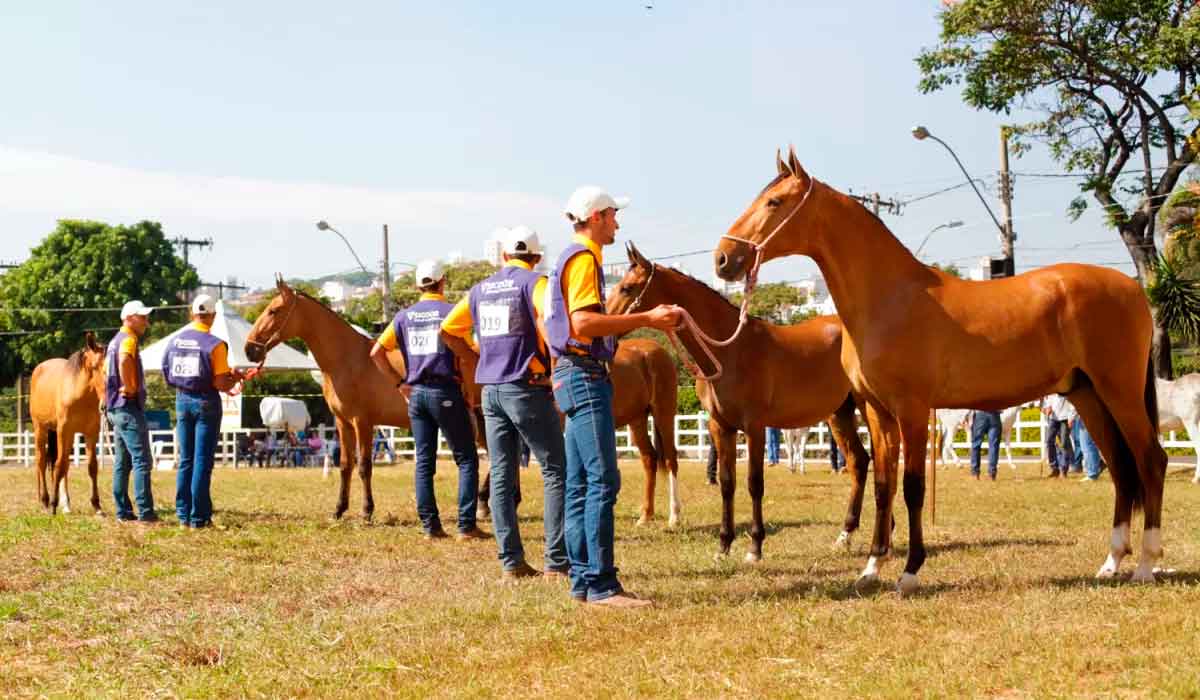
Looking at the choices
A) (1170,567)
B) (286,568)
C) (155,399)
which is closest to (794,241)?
(1170,567)

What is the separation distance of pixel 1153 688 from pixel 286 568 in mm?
6515

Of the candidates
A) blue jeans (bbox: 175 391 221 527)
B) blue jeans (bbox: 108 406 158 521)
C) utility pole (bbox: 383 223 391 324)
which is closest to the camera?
blue jeans (bbox: 175 391 221 527)

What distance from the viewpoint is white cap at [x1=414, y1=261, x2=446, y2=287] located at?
38.1ft

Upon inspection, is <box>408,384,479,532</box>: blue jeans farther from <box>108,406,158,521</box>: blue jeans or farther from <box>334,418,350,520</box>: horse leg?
<box>108,406,158,521</box>: blue jeans

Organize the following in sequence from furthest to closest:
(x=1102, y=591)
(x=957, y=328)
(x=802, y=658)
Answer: (x=957, y=328)
(x=1102, y=591)
(x=802, y=658)

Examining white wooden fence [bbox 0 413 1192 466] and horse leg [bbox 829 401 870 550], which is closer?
horse leg [bbox 829 401 870 550]

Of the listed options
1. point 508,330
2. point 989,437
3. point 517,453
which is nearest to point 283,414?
point 989,437

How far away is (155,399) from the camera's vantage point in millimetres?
53312

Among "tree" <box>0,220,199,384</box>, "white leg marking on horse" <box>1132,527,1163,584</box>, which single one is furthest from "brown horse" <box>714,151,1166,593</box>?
"tree" <box>0,220,199,384</box>

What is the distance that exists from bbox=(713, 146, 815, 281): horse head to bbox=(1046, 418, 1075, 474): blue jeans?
16.9 m

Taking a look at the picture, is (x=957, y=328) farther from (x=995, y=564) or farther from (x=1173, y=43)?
(x=1173, y=43)

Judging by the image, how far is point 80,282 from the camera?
59.4 metres

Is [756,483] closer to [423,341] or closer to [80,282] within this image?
[423,341]

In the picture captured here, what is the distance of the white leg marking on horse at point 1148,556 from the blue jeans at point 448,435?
17.7 ft
